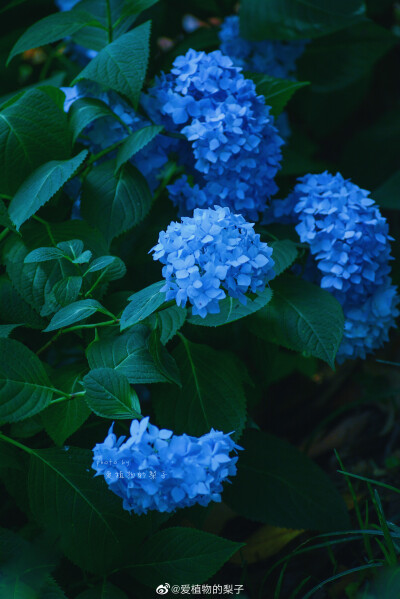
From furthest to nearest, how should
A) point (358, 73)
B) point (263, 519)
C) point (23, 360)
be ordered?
point (358, 73) < point (263, 519) < point (23, 360)

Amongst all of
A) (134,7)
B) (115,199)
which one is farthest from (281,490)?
(134,7)

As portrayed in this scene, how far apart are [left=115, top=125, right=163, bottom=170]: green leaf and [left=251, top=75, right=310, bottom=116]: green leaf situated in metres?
0.32

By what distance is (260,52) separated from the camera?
1893 mm

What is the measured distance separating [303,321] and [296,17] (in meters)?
0.96

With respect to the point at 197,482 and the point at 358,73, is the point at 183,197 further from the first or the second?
the point at 358,73

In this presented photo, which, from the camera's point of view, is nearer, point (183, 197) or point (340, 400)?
point (183, 197)

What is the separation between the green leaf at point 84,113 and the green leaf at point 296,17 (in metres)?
0.61

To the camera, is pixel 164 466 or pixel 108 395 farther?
pixel 108 395

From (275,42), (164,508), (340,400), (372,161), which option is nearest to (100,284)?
(164,508)

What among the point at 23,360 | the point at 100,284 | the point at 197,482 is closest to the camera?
the point at 197,482

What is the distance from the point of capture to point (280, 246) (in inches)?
52.0

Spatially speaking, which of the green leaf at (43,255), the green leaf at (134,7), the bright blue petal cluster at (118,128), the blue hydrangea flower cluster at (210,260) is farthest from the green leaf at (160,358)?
the green leaf at (134,7)

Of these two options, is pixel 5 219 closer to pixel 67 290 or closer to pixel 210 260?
pixel 67 290

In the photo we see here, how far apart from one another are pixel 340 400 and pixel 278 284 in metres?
0.97
